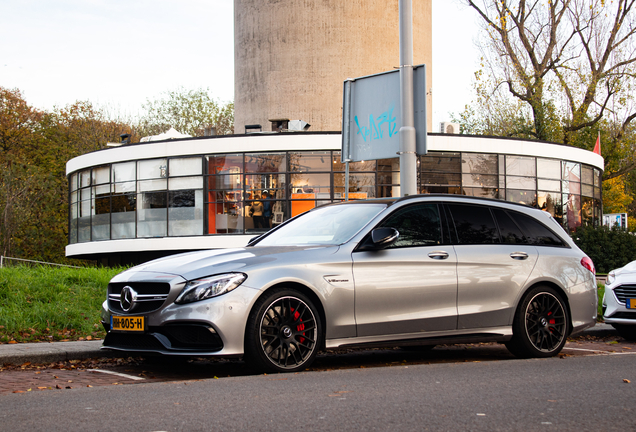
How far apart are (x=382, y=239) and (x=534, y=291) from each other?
7.12 ft

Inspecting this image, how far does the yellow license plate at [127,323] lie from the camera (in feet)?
21.4

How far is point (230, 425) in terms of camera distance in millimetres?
4215

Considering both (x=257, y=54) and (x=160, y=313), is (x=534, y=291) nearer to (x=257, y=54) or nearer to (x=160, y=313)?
(x=160, y=313)

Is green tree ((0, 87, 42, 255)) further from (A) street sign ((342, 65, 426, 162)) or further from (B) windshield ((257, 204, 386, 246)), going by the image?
(B) windshield ((257, 204, 386, 246))

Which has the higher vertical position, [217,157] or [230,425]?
[217,157]

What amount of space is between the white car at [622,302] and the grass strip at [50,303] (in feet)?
23.7

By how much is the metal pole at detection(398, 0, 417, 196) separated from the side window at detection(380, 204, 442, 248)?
3122 millimetres

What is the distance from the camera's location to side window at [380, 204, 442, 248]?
7.38m

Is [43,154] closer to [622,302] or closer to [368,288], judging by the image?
[622,302]

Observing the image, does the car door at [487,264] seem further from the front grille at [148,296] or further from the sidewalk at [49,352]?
the sidewalk at [49,352]

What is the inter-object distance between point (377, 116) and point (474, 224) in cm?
417

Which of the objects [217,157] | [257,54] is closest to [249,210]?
[217,157]

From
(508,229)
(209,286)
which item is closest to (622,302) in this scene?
(508,229)

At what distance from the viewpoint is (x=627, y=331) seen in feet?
34.4
